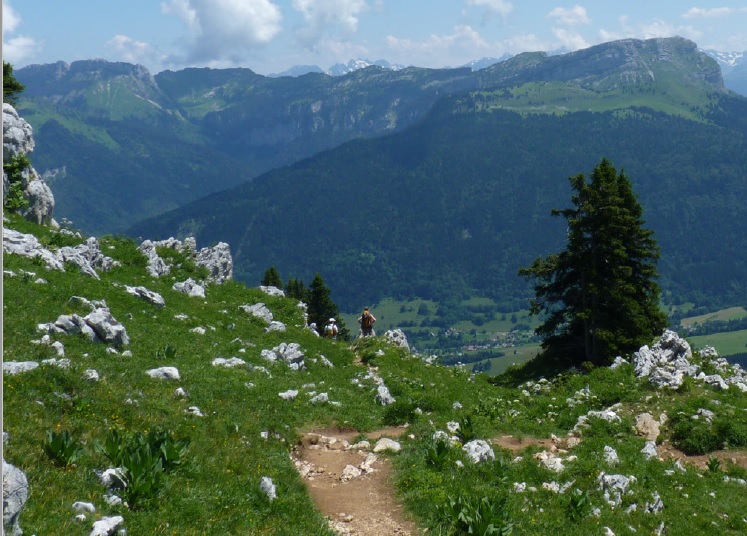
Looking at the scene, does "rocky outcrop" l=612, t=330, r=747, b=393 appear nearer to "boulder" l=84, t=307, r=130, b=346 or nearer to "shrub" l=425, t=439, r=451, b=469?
"shrub" l=425, t=439, r=451, b=469

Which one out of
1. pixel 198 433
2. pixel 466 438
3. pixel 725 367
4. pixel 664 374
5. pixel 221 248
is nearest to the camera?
pixel 198 433

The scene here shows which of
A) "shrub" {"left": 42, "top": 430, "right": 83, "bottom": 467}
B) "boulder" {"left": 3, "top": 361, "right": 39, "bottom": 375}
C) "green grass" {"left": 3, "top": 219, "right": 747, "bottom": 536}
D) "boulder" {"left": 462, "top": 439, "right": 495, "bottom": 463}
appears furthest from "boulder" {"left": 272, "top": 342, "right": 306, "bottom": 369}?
"shrub" {"left": 42, "top": 430, "right": 83, "bottom": 467}

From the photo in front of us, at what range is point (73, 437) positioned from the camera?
11.1m

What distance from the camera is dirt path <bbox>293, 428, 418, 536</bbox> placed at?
13.2 m

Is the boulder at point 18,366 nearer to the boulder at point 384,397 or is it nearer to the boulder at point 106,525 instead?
the boulder at point 106,525

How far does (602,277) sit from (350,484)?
75.2 ft

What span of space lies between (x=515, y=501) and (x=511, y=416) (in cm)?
857

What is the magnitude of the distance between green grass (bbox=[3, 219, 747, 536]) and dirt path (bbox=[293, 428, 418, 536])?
42cm

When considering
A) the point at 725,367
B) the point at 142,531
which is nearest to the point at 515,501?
the point at 142,531

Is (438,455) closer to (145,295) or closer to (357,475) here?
(357,475)

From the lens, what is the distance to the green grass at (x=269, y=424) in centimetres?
1055

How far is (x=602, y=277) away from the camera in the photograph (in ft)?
110

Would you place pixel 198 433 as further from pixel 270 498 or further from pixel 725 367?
pixel 725 367

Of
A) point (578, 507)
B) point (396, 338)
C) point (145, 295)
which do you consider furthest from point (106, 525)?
point (396, 338)
